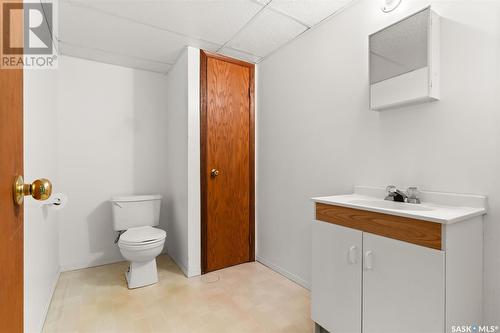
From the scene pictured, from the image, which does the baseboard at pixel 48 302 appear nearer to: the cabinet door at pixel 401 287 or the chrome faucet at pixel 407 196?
the cabinet door at pixel 401 287

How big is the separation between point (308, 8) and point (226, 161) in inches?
59.1

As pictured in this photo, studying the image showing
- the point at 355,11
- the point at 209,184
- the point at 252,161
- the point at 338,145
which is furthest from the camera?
the point at 252,161

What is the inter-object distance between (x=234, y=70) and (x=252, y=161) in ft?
3.21

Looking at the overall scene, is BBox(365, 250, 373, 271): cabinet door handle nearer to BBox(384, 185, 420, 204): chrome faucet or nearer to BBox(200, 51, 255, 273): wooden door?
BBox(384, 185, 420, 204): chrome faucet

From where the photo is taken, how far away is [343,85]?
75.3 inches

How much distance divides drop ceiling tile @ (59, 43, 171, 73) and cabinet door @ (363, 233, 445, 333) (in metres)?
2.68

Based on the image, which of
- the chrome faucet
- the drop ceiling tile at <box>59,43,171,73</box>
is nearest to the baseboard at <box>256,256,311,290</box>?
the chrome faucet

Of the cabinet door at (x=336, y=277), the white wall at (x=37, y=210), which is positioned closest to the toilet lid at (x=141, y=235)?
the white wall at (x=37, y=210)

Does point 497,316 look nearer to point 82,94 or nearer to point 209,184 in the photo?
point 209,184

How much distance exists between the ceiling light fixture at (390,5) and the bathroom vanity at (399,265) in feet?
3.76

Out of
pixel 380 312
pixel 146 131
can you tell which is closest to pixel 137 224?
pixel 146 131

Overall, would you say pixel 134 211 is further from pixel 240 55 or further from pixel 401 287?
pixel 401 287

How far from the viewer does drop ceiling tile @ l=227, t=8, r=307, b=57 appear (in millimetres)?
2027

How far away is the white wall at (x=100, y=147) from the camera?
2635mm
